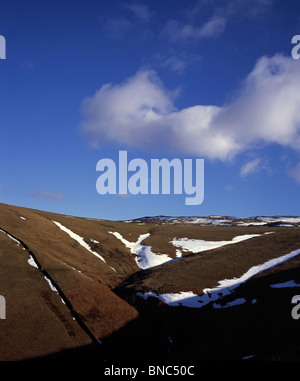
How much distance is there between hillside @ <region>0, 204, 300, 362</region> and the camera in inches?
1222

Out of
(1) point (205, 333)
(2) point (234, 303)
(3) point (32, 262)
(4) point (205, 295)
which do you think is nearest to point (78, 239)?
(3) point (32, 262)

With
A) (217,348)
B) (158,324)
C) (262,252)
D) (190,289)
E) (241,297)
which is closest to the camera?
(217,348)

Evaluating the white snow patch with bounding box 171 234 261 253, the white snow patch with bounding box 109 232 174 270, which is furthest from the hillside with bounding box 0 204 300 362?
the white snow patch with bounding box 171 234 261 253

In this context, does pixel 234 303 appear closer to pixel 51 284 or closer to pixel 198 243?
pixel 51 284

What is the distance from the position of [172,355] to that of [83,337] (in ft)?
34.3

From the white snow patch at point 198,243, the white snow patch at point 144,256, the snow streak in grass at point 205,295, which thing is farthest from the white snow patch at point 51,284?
the white snow patch at point 198,243

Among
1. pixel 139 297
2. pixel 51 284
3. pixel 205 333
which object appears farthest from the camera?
pixel 139 297

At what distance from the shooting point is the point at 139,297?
45469 millimetres

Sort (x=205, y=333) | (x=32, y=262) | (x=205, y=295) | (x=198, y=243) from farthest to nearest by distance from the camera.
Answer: (x=198, y=243)
(x=205, y=295)
(x=32, y=262)
(x=205, y=333)

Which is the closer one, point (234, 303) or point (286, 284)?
point (234, 303)
